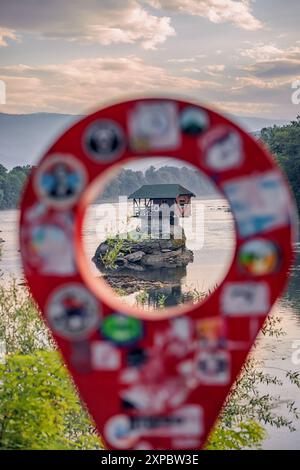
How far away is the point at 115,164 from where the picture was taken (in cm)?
458

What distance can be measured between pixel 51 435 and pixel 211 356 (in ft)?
7.58

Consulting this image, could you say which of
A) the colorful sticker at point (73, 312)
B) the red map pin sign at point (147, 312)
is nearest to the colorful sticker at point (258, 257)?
the red map pin sign at point (147, 312)

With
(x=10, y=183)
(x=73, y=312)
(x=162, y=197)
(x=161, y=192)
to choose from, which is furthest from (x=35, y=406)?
(x=10, y=183)

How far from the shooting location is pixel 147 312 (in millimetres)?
4707

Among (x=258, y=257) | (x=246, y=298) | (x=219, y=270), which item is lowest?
(x=219, y=270)

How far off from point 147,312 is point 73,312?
44 centimetres

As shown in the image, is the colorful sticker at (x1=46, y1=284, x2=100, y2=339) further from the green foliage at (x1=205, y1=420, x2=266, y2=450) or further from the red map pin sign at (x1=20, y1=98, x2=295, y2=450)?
the green foliage at (x1=205, y1=420, x2=266, y2=450)

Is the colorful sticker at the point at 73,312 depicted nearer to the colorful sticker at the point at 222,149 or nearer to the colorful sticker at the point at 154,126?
the colorful sticker at the point at 154,126

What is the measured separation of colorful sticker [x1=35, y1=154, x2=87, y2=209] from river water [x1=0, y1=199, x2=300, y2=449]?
28 cm

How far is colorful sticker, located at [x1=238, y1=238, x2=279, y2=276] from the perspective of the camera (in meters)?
4.52

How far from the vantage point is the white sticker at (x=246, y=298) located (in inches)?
180

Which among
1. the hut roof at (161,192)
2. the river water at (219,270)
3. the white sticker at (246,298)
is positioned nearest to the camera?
the white sticker at (246,298)

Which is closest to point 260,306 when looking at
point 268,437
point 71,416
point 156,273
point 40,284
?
point 40,284

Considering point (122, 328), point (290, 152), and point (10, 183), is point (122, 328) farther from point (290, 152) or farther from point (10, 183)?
point (10, 183)
